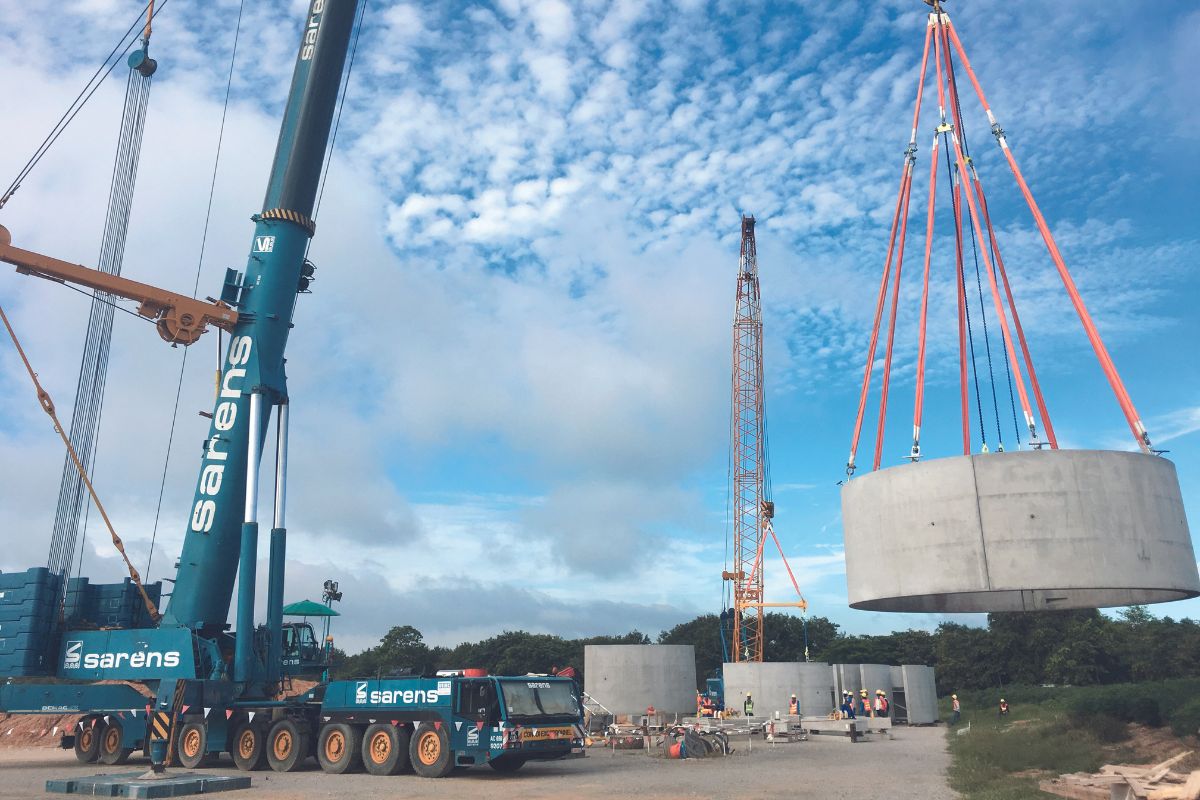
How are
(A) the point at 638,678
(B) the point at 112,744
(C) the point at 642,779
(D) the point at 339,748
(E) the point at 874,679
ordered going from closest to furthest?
(C) the point at 642,779 < (D) the point at 339,748 < (B) the point at 112,744 < (A) the point at 638,678 < (E) the point at 874,679


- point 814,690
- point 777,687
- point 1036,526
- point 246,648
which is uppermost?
Answer: point 1036,526

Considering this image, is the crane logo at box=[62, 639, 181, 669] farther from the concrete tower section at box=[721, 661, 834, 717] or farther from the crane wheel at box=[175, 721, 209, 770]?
the concrete tower section at box=[721, 661, 834, 717]

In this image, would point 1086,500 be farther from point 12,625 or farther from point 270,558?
point 12,625

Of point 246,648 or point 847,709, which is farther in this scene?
point 847,709

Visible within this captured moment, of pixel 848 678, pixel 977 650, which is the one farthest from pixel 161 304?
pixel 977 650

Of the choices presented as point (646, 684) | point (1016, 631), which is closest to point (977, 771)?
point (646, 684)

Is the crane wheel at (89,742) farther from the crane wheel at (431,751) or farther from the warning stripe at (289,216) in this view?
the warning stripe at (289,216)

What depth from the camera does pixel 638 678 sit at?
27.0 metres

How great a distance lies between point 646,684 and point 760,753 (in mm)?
7507

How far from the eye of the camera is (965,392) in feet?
39.9

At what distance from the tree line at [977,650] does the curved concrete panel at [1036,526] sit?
31.8m

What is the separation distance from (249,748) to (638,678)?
12.8 meters

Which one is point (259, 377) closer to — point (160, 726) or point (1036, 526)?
point (160, 726)

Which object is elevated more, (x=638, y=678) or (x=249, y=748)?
(x=638, y=678)
